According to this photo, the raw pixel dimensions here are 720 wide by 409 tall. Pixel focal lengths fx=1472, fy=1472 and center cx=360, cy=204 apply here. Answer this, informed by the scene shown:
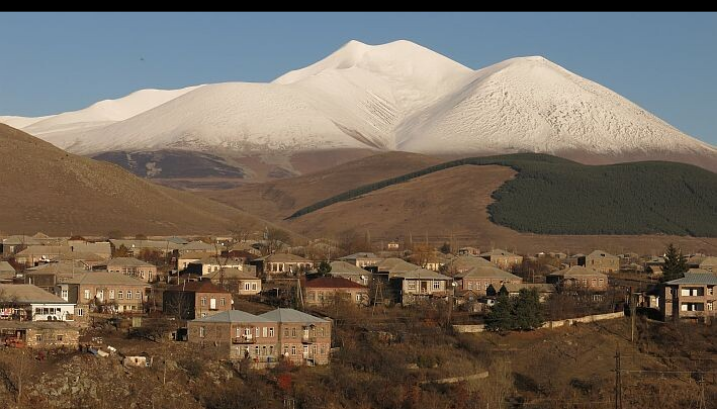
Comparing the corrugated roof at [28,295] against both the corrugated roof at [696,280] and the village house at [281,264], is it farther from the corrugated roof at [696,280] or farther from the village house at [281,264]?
the corrugated roof at [696,280]

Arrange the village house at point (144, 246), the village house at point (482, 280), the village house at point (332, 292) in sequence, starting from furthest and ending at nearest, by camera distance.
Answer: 1. the village house at point (144, 246)
2. the village house at point (482, 280)
3. the village house at point (332, 292)

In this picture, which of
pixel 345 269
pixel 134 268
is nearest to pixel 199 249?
pixel 134 268

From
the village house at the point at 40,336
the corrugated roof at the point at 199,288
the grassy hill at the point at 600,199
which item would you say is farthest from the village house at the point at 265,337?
the grassy hill at the point at 600,199

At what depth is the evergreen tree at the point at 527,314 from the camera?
3912 centimetres

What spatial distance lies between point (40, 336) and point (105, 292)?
1051cm

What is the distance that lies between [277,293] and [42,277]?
23.6ft

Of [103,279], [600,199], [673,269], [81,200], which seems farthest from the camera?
[600,199]

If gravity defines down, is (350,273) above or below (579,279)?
above

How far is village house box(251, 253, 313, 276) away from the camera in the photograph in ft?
182

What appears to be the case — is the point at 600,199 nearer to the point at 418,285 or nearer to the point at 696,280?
the point at 418,285

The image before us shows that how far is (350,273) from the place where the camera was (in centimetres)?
5166

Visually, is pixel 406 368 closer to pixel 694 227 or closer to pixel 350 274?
pixel 350 274

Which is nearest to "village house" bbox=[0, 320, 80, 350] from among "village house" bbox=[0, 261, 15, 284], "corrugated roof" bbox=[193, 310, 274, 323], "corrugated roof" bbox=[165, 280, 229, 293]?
"corrugated roof" bbox=[193, 310, 274, 323]

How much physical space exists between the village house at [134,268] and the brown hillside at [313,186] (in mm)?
88755
